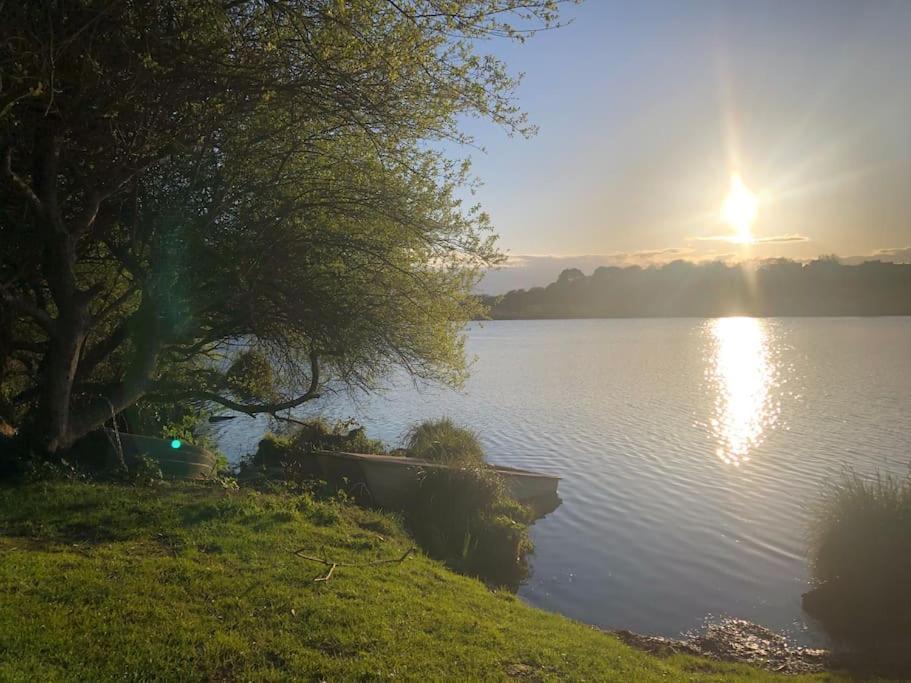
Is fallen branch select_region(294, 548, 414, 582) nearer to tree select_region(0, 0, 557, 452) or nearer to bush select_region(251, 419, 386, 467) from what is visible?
tree select_region(0, 0, 557, 452)

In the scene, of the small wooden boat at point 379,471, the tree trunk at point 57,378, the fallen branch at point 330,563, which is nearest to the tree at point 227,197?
the tree trunk at point 57,378

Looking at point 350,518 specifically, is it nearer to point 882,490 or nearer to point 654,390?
point 882,490

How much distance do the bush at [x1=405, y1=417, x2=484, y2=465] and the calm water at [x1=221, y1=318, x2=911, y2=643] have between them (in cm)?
142

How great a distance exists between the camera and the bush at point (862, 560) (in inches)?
449

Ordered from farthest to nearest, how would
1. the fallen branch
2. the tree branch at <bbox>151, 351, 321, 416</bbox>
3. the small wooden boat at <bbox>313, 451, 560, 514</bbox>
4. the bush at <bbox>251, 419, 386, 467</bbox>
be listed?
the bush at <bbox>251, 419, 386, 467</bbox> → the small wooden boat at <bbox>313, 451, 560, 514</bbox> → the tree branch at <bbox>151, 351, 321, 416</bbox> → the fallen branch

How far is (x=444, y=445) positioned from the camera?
18734 mm

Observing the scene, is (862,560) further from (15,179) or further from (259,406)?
(15,179)

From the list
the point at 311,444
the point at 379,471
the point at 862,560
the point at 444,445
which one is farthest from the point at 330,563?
the point at 444,445

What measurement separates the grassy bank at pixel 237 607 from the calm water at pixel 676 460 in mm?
3548

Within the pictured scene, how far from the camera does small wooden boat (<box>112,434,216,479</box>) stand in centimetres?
1234

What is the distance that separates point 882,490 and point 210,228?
13.0 meters

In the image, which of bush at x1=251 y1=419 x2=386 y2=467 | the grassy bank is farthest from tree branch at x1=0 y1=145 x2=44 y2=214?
bush at x1=251 y1=419 x2=386 y2=467

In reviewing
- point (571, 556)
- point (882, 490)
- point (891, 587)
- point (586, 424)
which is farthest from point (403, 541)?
point (586, 424)

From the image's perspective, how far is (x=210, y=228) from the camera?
1183 centimetres
